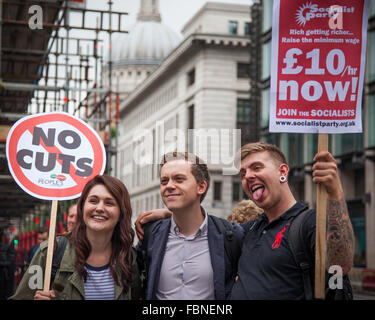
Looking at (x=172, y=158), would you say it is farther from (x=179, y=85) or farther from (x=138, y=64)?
(x=138, y=64)

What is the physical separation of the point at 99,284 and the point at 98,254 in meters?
0.22

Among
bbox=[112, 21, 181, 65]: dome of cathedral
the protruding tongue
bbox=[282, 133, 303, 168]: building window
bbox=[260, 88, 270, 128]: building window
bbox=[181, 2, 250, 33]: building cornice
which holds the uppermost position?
bbox=[112, 21, 181, 65]: dome of cathedral

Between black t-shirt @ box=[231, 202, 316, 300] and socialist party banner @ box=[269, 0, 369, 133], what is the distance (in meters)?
0.61

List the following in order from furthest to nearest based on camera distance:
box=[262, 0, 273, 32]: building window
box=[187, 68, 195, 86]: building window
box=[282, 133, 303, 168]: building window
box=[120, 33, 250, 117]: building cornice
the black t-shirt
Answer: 1. box=[187, 68, 195, 86]: building window
2. box=[120, 33, 250, 117]: building cornice
3. box=[262, 0, 273, 32]: building window
4. box=[282, 133, 303, 168]: building window
5. the black t-shirt

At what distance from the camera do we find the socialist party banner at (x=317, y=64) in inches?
196

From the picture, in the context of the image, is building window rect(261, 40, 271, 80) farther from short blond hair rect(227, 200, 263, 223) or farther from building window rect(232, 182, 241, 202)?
short blond hair rect(227, 200, 263, 223)

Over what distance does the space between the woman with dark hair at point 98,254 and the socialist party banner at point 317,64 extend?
3.90 feet

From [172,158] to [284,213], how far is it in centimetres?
86

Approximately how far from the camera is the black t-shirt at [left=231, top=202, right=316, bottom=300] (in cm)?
462

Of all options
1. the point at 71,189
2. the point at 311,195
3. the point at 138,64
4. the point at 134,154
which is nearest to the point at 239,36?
the point at 134,154

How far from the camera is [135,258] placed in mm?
5250

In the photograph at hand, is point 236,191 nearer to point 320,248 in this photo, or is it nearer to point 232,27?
point 232,27

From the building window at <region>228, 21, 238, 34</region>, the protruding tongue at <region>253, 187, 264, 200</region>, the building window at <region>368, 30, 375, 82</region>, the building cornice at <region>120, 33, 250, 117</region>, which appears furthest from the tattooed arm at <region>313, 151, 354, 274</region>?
the building window at <region>228, 21, 238, 34</region>

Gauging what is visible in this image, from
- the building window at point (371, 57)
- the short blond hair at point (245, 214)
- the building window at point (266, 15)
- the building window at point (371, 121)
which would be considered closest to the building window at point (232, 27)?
the building window at point (266, 15)
